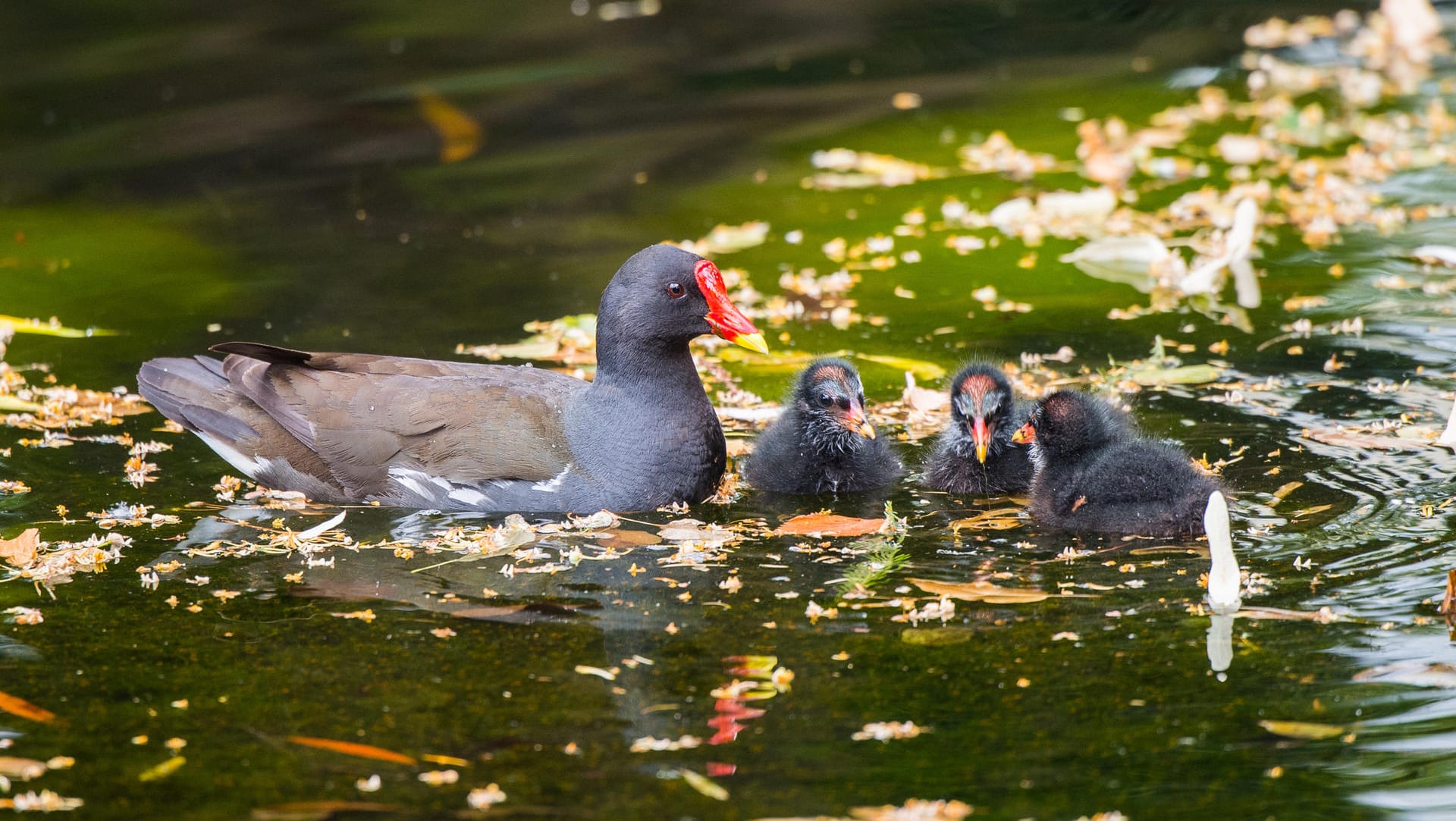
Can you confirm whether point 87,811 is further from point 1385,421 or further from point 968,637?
point 1385,421

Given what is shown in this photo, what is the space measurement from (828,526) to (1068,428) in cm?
85

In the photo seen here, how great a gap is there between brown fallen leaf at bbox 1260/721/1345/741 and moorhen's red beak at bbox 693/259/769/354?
232cm

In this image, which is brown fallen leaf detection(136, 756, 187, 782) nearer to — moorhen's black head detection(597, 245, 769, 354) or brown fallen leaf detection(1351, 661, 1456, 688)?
moorhen's black head detection(597, 245, 769, 354)

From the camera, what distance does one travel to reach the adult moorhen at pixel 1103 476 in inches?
199

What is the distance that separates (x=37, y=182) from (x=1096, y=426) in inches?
279

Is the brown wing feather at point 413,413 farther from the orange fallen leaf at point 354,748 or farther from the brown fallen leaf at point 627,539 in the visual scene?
the orange fallen leaf at point 354,748

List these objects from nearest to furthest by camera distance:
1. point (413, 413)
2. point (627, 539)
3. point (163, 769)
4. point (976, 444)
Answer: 1. point (163, 769)
2. point (627, 539)
3. point (976, 444)
4. point (413, 413)

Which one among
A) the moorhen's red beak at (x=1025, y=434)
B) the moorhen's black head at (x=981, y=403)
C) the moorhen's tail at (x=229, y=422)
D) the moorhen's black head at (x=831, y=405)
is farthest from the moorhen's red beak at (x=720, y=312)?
the moorhen's tail at (x=229, y=422)

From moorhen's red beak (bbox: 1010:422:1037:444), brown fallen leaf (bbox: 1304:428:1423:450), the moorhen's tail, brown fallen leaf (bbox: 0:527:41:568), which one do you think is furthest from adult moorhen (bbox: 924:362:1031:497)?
brown fallen leaf (bbox: 0:527:41:568)

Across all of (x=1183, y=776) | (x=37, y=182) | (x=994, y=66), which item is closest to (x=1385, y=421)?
(x=1183, y=776)

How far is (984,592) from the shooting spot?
15.5ft

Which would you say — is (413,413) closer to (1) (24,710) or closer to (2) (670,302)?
(2) (670,302)

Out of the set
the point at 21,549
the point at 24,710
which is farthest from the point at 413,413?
the point at 24,710

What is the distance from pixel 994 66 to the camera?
12.3 m
